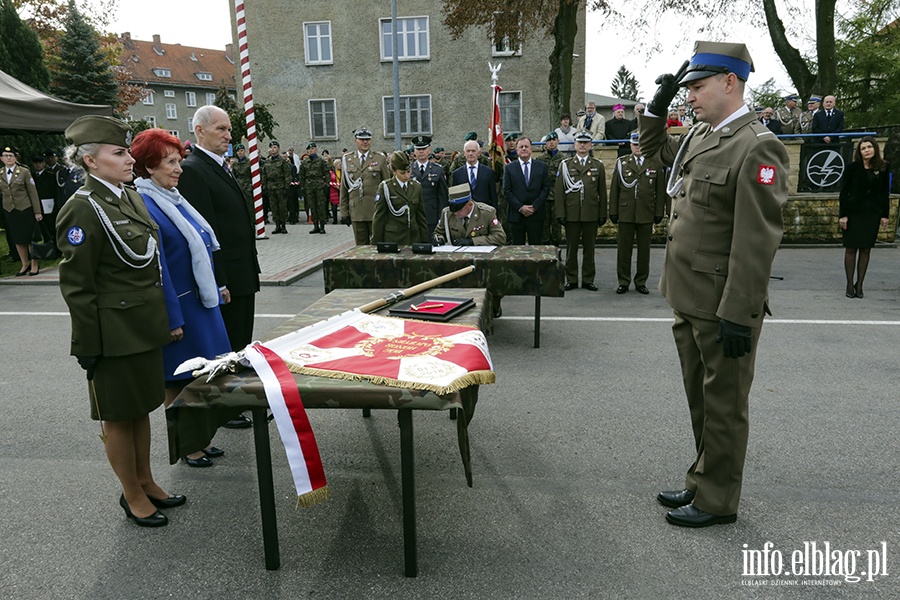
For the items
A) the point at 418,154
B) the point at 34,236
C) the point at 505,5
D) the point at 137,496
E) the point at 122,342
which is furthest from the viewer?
the point at 505,5

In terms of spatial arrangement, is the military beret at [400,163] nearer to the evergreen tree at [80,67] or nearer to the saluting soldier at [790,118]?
the saluting soldier at [790,118]

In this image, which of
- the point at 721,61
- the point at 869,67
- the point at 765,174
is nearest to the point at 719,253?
the point at 765,174

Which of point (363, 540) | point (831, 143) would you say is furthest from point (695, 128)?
point (831, 143)

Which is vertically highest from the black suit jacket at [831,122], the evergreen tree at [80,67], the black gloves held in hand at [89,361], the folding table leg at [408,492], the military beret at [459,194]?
the evergreen tree at [80,67]

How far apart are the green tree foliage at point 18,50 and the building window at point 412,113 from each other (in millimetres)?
16088

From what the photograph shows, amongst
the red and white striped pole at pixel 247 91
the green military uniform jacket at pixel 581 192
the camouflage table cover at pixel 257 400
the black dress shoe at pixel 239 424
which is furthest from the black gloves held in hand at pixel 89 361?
the green military uniform jacket at pixel 581 192

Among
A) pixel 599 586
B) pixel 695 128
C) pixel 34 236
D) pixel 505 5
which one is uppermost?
pixel 505 5

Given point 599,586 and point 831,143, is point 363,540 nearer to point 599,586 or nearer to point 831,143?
point 599,586

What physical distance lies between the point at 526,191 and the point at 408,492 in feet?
24.0

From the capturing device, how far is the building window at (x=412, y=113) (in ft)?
108

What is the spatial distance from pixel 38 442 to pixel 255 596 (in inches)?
102

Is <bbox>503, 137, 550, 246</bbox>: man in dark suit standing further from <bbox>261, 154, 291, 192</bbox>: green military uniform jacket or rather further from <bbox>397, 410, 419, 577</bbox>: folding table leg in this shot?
<bbox>261, 154, 291, 192</bbox>: green military uniform jacket

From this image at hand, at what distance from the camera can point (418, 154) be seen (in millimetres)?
10258

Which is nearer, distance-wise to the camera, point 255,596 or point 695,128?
point 255,596
